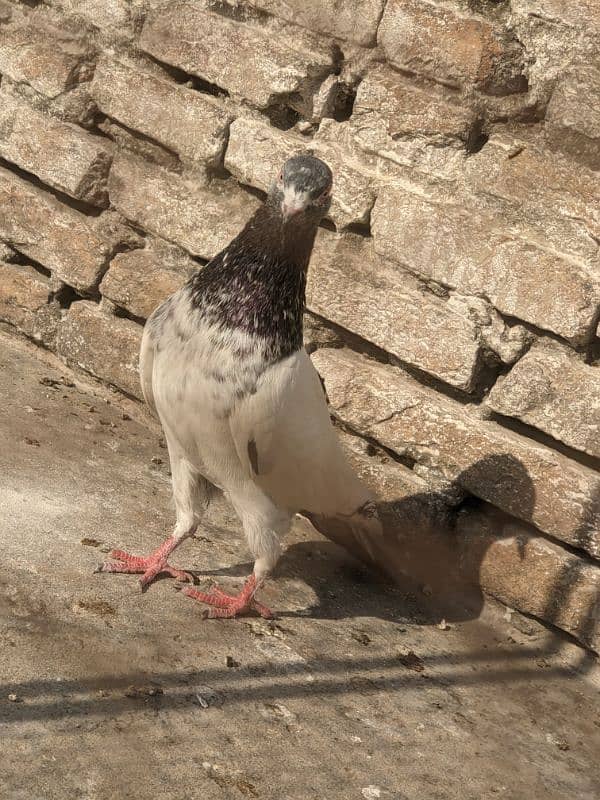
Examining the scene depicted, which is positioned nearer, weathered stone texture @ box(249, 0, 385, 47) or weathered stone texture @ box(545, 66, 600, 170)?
weathered stone texture @ box(545, 66, 600, 170)

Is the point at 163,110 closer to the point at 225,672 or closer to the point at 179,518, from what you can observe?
the point at 179,518

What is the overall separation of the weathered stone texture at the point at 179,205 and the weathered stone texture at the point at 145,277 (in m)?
0.11

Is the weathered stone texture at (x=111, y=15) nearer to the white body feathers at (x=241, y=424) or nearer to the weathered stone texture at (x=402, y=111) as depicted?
the weathered stone texture at (x=402, y=111)

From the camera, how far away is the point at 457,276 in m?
3.85

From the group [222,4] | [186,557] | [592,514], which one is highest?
[222,4]

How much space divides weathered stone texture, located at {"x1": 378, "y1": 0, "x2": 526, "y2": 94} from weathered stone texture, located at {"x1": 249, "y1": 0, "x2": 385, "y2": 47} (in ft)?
0.21

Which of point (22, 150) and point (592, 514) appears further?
point (22, 150)

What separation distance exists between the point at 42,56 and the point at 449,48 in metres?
1.94

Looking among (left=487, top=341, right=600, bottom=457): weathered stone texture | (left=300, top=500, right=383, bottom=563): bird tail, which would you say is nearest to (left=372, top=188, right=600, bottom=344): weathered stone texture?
(left=487, top=341, right=600, bottom=457): weathered stone texture

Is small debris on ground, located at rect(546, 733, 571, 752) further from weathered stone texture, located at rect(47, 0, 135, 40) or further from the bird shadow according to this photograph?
weathered stone texture, located at rect(47, 0, 135, 40)

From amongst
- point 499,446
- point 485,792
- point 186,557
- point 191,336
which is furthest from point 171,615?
point 499,446

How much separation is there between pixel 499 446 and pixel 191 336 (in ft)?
4.11

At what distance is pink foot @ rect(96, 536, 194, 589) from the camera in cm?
344

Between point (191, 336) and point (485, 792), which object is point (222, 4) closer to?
point (191, 336)
